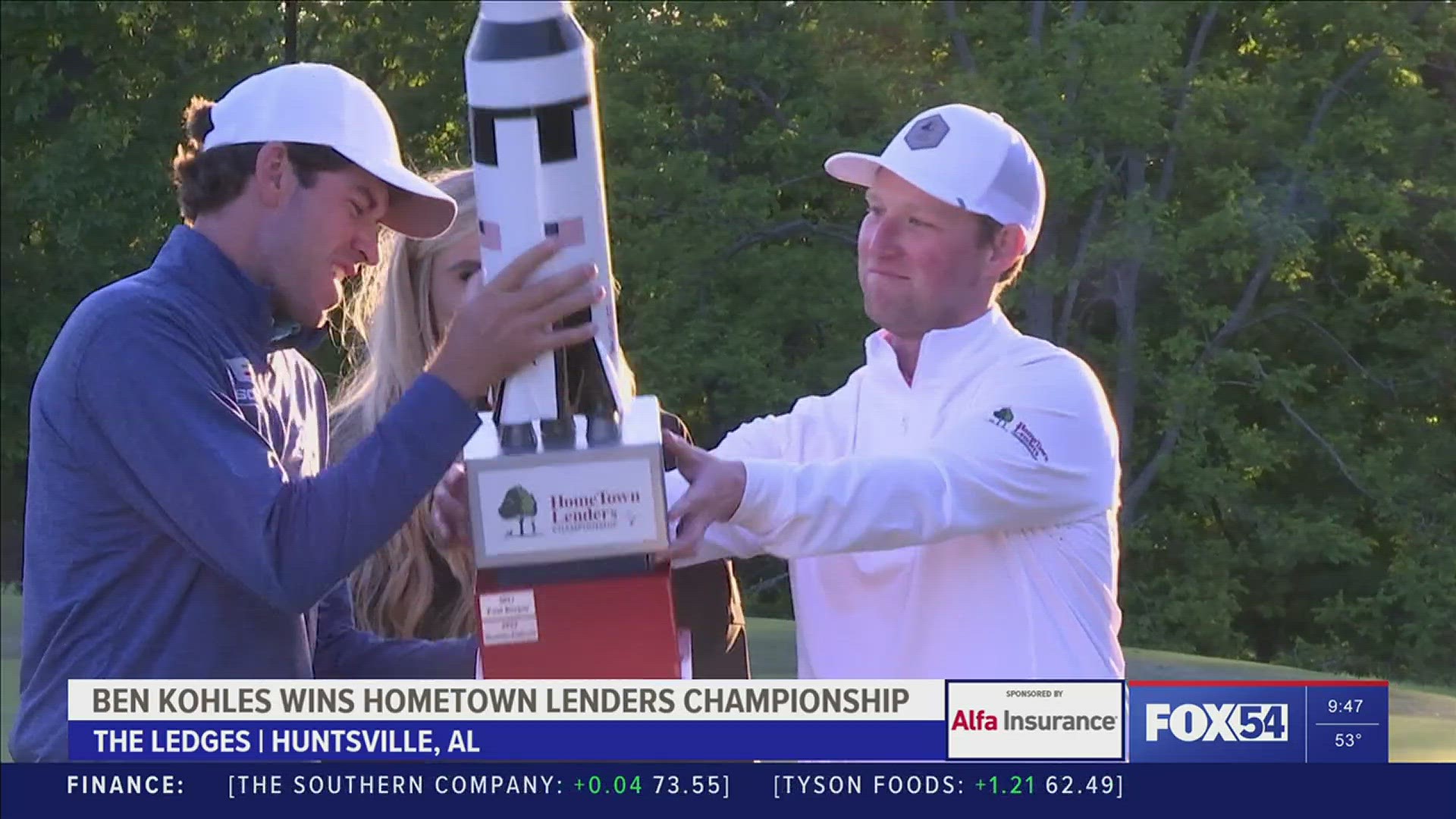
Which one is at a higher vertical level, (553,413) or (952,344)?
(952,344)

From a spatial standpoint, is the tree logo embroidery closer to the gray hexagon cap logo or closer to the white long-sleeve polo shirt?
the white long-sleeve polo shirt

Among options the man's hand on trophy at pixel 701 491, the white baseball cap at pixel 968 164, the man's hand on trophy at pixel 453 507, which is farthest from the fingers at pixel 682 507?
the white baseball cap at pixel 968 164

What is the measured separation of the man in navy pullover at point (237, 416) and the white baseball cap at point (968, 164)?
3.18ft

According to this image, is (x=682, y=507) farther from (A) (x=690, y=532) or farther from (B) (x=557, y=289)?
(B) (x=557, y=289)

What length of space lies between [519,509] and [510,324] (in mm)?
352

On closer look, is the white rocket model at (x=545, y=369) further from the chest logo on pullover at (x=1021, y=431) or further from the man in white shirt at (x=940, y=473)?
the chest logo on pullover at (x=1021, y=431)

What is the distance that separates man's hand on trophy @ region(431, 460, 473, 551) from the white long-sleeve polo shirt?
0.35 metres

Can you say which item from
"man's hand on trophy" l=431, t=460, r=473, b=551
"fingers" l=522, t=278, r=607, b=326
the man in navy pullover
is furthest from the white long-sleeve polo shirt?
the man in navy pullover

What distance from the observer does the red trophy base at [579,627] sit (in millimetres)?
2773

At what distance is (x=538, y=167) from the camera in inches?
106

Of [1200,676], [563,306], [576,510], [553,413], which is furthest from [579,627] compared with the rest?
[1200,676]

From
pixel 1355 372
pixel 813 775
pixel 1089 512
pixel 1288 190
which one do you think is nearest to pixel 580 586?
pixel 813 775

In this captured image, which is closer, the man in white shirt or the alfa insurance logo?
the man in white shirt

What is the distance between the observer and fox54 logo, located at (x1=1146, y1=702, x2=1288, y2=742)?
11.5ft
